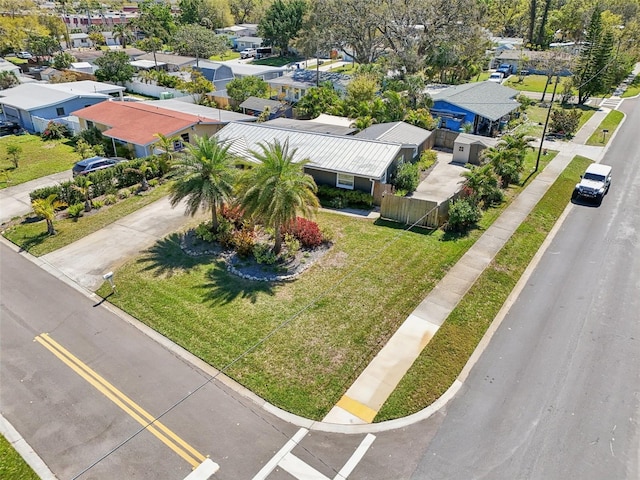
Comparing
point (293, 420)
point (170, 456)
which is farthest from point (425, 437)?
point (170, 456)

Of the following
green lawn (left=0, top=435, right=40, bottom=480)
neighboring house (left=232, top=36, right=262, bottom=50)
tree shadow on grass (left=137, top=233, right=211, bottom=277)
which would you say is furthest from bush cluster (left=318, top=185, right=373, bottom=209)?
neighboring house (left=232, top=36, right=262, bottom=50)

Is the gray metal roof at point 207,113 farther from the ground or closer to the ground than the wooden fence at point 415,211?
farther from the ground

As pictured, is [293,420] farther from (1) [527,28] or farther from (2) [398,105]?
(1) [527,28]

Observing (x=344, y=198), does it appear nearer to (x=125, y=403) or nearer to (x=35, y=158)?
(x=125, y=403)

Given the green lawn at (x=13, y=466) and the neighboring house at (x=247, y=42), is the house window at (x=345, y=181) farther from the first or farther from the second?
the neighboring house at (x=247, y=42)

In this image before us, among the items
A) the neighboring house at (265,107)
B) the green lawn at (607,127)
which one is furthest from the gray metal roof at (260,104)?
the green lawn at (607,127)

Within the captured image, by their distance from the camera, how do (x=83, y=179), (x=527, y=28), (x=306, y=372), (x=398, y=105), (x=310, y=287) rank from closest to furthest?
1. (x=306, y=372)
2. (x=310, y=287)
3. (x=83, y=179)
4. (x=398, y=105)
5. (x=527, y=28)

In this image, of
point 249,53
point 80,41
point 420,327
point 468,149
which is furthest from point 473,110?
point 80,41
